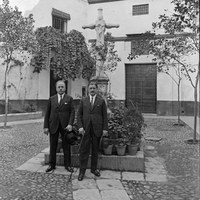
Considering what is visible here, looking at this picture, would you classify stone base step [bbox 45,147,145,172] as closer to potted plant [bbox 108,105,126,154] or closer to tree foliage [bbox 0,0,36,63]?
potted plant [bbox 108,105,126,154]

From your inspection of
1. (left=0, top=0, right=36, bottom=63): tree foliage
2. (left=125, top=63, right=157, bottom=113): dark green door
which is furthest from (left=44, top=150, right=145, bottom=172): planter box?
(left=125, top=63, right=157, bottom=113): dark green door

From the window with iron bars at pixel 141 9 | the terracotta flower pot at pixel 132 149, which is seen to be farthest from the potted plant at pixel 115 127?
the window with iron bars at pixel 141 9

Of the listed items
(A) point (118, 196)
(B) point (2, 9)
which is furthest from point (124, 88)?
(A) point (118, 196)

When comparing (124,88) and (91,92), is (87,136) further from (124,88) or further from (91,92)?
(124,88)

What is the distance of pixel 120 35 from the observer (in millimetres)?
16594

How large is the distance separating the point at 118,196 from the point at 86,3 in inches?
618

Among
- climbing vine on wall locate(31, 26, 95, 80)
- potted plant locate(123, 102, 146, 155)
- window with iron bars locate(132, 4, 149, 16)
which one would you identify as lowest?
potted plant locate(123, 102, 146, 155)

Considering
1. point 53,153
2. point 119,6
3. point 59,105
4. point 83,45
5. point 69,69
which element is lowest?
point 53,153

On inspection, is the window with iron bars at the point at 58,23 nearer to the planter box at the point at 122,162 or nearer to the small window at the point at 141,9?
the small window at the point at 141,9

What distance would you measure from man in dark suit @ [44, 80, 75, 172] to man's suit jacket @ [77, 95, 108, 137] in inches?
10.7

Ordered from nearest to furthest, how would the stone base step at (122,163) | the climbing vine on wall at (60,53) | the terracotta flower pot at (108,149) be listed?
the stone base step at (122,163) → the terracotta flower pot at (108,149) → the climbing vine on wall at (60,53)

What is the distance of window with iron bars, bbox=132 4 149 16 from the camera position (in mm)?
16156

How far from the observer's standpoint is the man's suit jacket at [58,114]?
4.84 m

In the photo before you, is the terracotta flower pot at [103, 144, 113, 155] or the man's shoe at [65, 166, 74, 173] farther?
the terracotta flower pot at [103, 144, 113, 155]
